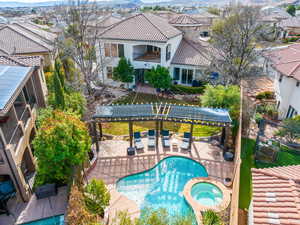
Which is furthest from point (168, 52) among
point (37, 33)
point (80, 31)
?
point (37, 33)

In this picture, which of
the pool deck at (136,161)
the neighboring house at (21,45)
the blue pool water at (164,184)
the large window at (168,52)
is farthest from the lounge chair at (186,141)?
the neighboring house at (21,45)

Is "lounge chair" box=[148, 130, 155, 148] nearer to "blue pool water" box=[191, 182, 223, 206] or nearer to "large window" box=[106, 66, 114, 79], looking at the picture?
"blue pool water" box=[191, 182, 223, 206]

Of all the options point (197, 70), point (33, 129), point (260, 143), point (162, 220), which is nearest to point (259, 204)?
Answer: point (162, 220)

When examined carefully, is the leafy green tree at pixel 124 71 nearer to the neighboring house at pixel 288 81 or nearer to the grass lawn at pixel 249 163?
the grass lawn at pixel 249 163

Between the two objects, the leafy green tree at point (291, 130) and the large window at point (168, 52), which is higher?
the large window at point (168, 52)

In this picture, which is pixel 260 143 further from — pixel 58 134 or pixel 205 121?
pixel 58 134

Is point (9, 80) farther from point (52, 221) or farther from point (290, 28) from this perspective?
point (290, 28)
